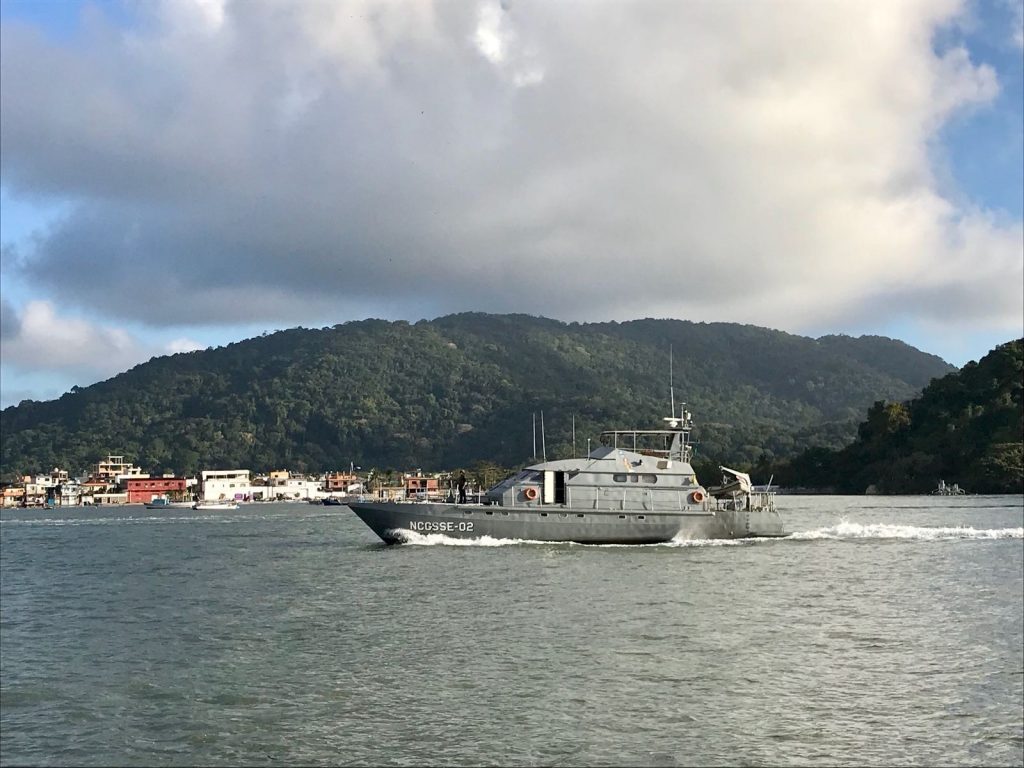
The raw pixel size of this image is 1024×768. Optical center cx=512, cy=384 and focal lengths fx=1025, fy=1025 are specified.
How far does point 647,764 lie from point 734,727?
7.97 feet

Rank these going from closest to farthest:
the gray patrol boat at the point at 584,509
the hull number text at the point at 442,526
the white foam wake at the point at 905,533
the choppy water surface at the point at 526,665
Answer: the choppy water surface at the point at 526,665
the gray patrol boat at the point at 584,509
the hull number text at the point at 442,526
the white foam wake at the point at 905,533

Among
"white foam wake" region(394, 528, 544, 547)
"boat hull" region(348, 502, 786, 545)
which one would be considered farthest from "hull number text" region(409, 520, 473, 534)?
"white foam wake" region(394, 528, 544, 547)

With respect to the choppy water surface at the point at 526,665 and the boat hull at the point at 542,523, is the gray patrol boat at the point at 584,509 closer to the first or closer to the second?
the boat hull at the point at 542,523

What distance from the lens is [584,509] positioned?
51688mm

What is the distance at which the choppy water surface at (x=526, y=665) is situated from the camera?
16.4 metres

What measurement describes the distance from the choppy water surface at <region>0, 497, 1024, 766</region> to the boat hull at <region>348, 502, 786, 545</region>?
6.68 m

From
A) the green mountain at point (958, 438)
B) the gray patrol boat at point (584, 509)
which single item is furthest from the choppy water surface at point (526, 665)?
the green mountain at point (958, 438)

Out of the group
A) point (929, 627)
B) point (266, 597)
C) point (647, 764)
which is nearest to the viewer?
point (647, 764)

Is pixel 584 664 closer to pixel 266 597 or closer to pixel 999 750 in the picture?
pixel 999 750

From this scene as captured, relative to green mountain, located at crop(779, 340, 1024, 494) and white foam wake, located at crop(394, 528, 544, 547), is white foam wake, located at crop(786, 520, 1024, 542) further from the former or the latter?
green mountain, located at crop(779, 340, 1024, 494)

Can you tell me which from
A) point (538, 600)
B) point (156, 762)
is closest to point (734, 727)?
point (156, 762)

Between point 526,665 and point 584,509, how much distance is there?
2972 cm

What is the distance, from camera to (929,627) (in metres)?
26.5

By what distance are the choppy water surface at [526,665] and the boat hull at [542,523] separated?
6.68 metres
